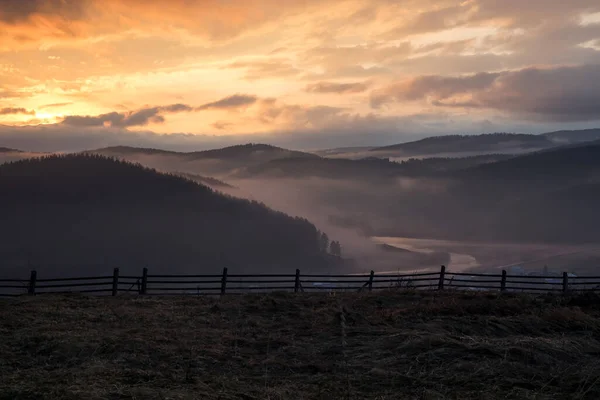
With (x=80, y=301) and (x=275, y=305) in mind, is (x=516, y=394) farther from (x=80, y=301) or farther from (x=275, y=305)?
(x=80, y=301)

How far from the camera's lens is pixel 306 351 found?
16891mm

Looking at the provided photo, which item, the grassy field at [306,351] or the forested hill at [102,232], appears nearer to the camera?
the grassy field at [306,351]

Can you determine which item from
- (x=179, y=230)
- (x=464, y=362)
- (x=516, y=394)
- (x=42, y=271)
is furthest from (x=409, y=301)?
(x=179, y=230)

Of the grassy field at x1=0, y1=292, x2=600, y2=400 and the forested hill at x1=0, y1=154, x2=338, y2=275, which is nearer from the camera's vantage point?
the grassy field at x1=0, y1=292, x2=600, y2=400

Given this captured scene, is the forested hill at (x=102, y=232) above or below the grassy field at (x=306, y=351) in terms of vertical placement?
below

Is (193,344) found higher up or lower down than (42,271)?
higher up

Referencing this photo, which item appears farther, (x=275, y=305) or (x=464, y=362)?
(x=275, y=305)

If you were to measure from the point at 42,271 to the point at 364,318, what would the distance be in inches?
6286

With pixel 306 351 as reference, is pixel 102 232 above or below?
below

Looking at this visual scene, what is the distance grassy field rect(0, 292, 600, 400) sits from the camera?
13031mm

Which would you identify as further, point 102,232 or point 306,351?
point 102,232

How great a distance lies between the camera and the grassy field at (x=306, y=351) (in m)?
13.0

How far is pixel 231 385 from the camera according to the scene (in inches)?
532

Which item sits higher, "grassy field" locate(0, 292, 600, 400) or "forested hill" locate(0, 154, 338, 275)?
"grassy field" locate(0, 292, 600, 400)
